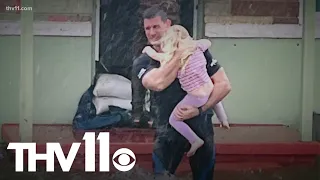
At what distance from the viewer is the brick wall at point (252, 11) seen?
4168 millimetres

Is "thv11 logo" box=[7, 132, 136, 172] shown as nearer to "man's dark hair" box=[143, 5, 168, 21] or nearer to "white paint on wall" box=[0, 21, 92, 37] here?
"white paint on wall" box=[0, 21, 92, 37]

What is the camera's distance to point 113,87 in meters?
4.08

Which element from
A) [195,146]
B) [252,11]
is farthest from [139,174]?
[252,11]

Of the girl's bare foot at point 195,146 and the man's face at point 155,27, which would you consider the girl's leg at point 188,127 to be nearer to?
→ the girl's bare foot at point 195,146

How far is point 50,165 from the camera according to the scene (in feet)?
13.6

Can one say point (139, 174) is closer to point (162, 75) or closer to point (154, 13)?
point (162, 75)

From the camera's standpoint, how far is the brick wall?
13.7 ft

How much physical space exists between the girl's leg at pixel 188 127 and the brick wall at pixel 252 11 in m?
0.52

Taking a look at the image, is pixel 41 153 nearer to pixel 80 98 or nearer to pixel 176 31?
pixel 80 98

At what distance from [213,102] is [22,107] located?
1.24 m

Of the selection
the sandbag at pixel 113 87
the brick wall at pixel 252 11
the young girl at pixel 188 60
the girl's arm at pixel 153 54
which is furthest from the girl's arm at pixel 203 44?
the sandbag at pixel 113 87

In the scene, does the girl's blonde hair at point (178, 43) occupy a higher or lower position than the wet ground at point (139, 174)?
higher

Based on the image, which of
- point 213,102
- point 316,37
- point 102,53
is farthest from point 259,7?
point 102,53

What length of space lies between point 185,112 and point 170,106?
105 millimetres
